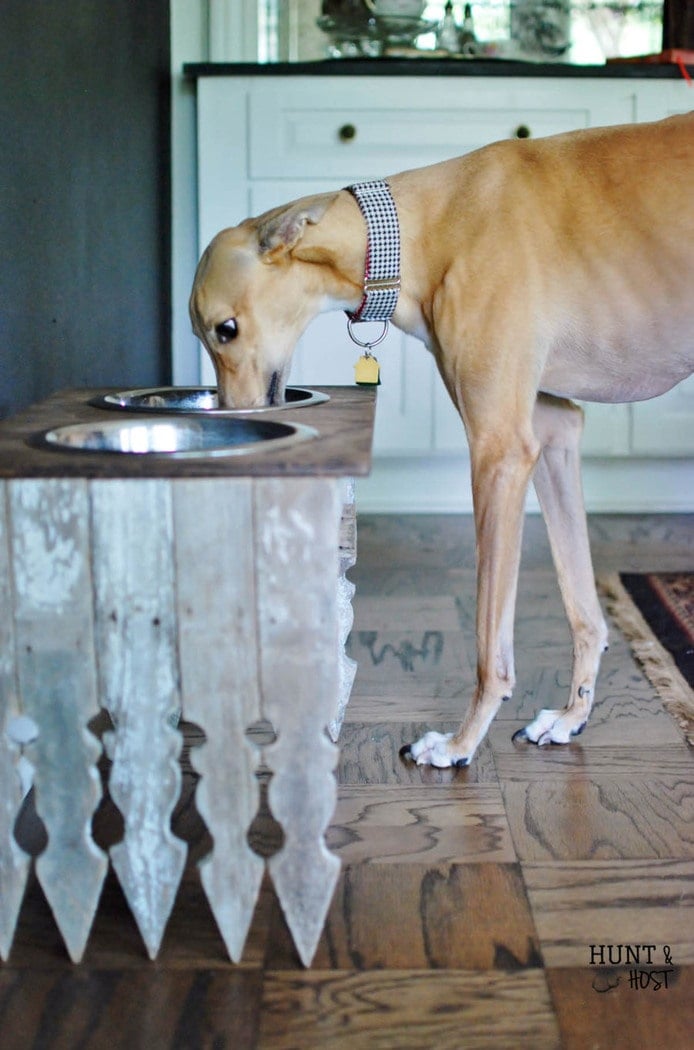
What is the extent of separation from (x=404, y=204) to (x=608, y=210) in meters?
0.26

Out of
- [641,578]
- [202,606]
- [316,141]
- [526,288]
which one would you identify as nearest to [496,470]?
[526,288]

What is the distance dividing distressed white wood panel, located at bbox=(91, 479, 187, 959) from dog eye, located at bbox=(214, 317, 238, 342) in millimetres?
608

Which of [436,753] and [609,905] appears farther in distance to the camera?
[436,753]

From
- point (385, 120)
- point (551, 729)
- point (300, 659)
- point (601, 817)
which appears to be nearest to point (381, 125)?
Result: point (385, 120)

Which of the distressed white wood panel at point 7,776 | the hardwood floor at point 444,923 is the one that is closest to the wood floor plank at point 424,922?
the hardwood floor at point 444,923

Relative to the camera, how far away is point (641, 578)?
2469mm

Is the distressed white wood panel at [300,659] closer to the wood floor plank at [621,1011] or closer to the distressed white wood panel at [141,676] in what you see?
the distressed white wood panel at [141,676]

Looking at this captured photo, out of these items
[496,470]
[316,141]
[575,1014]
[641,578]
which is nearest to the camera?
[575,1014]

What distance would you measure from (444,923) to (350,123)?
221 cm

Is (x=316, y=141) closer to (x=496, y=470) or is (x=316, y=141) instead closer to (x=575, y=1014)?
(x=496, y=470)

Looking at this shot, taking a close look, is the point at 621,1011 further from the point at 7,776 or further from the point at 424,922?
the point at 7,776

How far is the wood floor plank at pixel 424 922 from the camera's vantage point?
3.57 ft

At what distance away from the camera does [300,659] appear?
3.38 feet

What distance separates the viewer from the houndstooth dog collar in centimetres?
155
